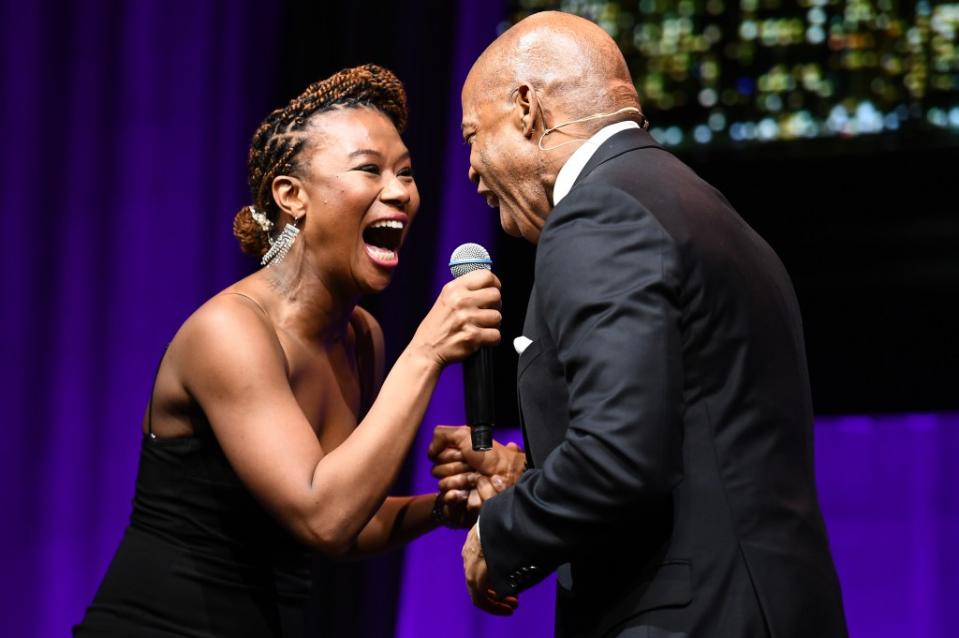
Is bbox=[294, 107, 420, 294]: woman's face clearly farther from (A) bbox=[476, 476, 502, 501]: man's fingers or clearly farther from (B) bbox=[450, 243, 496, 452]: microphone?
(A) bbox=[476, 476, 502, 501]: man's fingers

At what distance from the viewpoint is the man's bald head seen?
5.36 feet

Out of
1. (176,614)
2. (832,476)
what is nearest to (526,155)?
(176,614)

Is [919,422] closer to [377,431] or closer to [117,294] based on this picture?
[377,431]

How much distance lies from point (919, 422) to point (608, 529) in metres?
1.85

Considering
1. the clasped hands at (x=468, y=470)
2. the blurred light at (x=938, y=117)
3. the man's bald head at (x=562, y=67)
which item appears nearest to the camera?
the man's bald head at (x=562, y=67)

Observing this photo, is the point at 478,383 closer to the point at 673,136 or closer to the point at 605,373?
the point at 605,373

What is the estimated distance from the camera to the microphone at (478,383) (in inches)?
70.9

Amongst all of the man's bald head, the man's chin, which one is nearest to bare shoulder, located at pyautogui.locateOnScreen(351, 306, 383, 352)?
the man's chin

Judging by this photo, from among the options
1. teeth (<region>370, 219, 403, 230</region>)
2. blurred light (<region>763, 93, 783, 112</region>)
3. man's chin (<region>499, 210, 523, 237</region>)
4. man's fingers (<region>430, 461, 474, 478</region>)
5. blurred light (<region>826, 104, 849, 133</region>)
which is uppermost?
blurred light (<region>763, 93, 783, 112</region>)

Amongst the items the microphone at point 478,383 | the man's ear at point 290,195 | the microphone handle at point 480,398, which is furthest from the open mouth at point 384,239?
the microphone handle at point 480,398

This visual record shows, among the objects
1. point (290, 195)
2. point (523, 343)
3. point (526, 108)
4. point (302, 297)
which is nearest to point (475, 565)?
point (523, 343)

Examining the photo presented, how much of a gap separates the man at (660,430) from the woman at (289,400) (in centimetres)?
35

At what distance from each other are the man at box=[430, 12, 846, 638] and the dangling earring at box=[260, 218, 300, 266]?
716 mm

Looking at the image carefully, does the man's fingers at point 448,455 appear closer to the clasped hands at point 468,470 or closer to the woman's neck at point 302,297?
the clasped hands at point 468,470
